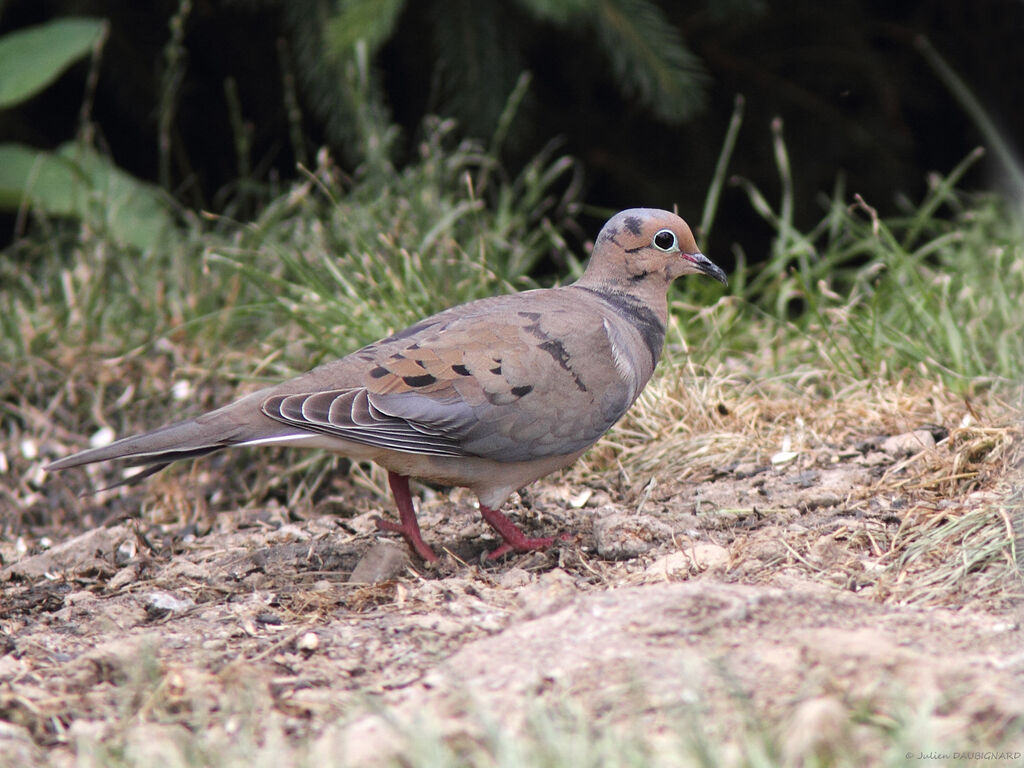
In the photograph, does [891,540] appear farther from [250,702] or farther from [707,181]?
[707,181]

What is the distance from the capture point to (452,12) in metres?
4.81

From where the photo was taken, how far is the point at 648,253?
3.62 metres

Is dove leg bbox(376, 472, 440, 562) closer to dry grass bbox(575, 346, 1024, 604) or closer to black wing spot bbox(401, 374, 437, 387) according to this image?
black wing spot bbox(401, 374, 437, 387)

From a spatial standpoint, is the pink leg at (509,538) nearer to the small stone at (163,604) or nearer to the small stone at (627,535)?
the small stone at (627,535)

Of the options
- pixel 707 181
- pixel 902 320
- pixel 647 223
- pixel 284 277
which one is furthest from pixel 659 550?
pixel 707 181

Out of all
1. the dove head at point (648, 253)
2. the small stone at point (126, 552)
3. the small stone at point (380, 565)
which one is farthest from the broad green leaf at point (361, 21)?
the small stone at point (380, 565)

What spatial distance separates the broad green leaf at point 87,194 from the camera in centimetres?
506

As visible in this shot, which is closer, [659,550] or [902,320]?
[659,550]

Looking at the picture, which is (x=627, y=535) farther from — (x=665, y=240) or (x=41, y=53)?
(x=41, y=53)

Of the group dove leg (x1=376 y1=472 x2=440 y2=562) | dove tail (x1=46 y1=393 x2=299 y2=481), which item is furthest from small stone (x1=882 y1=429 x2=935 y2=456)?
dove tail (x1=46 y1=393 x2=299 y2=481)

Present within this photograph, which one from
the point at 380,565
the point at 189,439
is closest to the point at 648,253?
the point at 380,565

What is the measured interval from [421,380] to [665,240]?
95 centimetres

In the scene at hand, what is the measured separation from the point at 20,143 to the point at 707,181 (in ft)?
10.9

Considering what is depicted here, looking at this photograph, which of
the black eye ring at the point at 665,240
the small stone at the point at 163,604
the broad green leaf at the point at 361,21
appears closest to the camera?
the small stone at the point at 163,604
